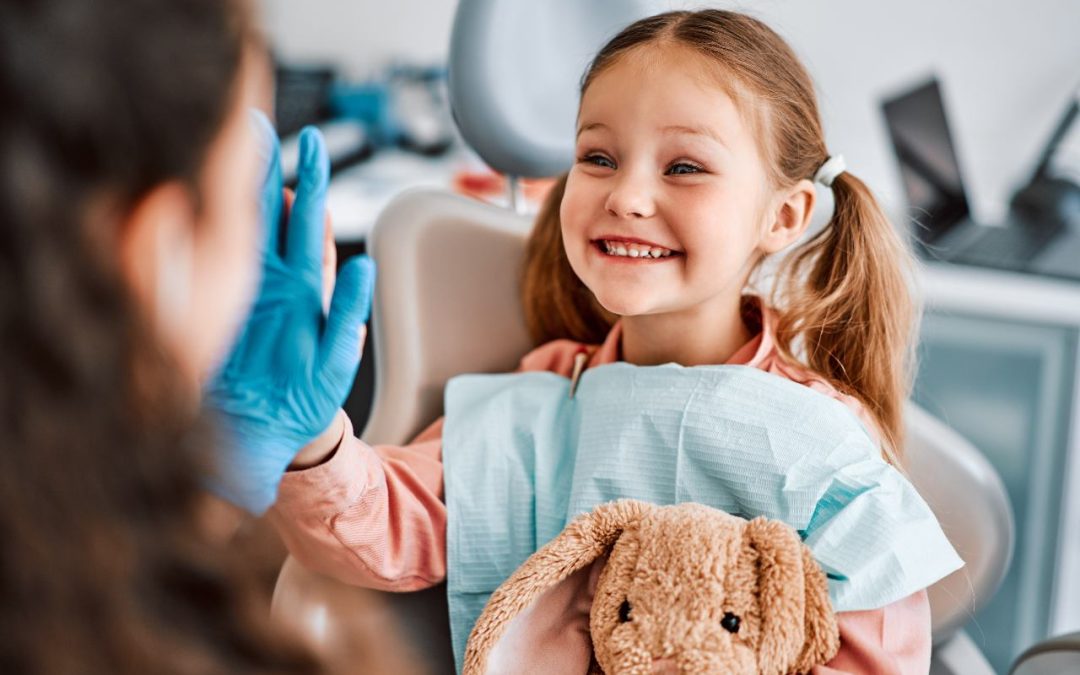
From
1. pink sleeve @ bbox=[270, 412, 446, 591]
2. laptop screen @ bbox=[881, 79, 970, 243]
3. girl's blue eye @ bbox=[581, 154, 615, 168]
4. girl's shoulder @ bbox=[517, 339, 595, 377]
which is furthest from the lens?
laptop screen @ bbox=[881, 79, 970, 243]

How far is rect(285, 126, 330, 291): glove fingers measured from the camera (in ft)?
2.58

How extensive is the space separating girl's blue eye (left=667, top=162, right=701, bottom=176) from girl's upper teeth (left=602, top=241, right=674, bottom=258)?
0.07 meters

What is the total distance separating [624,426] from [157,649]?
52cm

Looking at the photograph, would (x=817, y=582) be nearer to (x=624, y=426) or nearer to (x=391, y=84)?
(x=624, y=426)

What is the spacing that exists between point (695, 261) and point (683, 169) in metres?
0.08

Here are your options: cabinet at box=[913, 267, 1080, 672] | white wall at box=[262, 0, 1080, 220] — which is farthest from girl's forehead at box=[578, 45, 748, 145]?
white wall at box=[262, 0, 1080, 220]

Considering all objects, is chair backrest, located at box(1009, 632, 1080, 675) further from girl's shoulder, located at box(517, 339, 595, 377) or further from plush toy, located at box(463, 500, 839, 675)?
girl's shoulder, located at box(517, 339, 595, 377)

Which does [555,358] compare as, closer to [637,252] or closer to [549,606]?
[637,252]

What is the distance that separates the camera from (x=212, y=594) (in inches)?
18.3

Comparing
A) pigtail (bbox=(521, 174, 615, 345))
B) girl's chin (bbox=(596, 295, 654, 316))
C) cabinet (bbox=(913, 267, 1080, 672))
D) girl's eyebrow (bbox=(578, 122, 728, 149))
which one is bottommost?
cabinet (bbox=(913, 267, 1080, 672))

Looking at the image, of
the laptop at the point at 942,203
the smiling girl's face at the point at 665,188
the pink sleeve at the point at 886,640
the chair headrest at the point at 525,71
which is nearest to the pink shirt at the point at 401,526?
the pink sleeve at the point at 886,640

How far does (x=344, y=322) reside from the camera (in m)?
0.79

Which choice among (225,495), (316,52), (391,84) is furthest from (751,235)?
(316,52)

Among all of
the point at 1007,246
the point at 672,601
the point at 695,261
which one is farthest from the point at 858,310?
the point at 1007,246
